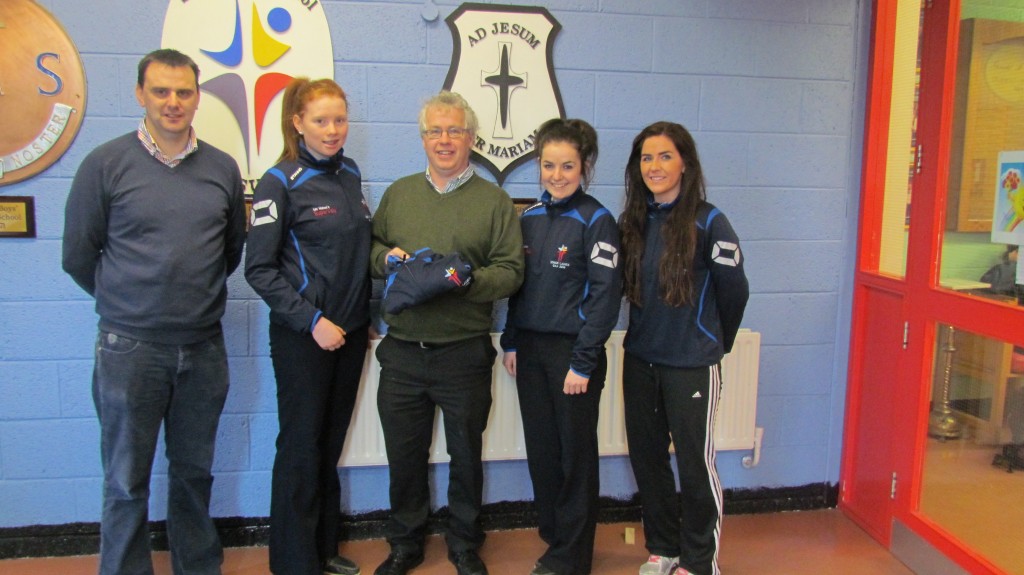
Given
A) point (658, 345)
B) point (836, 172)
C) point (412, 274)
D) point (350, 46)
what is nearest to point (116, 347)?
point (412, 274)

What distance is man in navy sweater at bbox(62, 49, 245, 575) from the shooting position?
191 cm

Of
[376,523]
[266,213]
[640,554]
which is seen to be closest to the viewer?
[266,213]

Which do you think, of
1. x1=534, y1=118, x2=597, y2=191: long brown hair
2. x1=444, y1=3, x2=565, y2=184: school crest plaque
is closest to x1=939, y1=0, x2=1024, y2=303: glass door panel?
x1=534, y1=118, x2=597, y2=191: long brown hair

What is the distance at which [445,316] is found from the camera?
214cm

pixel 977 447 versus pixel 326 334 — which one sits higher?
pixel 326 334

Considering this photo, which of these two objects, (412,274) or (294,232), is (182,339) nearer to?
(294,232)

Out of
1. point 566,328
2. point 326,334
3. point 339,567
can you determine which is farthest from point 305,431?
point 566,328

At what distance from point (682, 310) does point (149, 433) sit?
5.05 feet

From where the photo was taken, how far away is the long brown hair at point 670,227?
2084 mm

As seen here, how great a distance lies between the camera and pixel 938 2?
2271 millimetres

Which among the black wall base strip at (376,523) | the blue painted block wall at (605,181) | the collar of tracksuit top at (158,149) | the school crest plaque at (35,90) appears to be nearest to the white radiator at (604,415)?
the blue painted block wall at (605,181)

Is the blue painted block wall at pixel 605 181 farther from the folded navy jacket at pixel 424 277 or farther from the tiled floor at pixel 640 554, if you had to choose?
the folded navy jacket at pixel 424 277

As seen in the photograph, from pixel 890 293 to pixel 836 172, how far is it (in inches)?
19.1

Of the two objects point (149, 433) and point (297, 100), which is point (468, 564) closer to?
point (149, 433)
